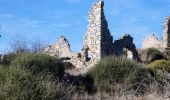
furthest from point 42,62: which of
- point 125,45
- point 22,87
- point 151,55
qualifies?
point 151,55

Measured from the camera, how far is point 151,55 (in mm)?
42719

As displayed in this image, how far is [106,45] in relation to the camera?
34.8 m

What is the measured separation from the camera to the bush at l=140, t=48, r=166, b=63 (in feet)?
138

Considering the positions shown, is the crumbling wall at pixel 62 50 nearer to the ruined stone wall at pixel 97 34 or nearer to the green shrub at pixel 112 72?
the ruined stone wall at pixel 97 34

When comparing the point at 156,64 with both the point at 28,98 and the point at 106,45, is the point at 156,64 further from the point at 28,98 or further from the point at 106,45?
the point at 28,98

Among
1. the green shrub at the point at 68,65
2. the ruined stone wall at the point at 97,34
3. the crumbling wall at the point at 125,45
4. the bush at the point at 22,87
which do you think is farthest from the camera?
the crumbling wall at the point at 125,45

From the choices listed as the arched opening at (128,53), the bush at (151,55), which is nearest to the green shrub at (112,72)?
the arched opening at (128,53)

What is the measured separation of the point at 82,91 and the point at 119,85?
1.83 m

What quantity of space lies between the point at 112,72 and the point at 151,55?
1721cm

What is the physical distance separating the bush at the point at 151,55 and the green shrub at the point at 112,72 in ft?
49.0

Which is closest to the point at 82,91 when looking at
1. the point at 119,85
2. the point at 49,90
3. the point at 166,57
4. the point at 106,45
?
the point at 119,85

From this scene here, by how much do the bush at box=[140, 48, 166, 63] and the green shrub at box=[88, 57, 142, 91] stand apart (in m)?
14.9

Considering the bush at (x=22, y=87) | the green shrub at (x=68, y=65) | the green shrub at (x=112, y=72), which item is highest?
the green shrub at (x=68, y=65)

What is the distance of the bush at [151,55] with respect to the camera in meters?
42.2
